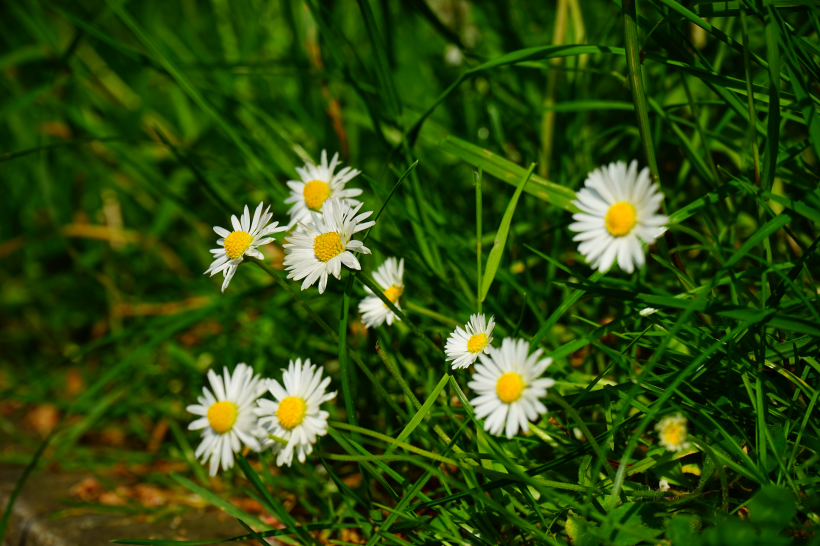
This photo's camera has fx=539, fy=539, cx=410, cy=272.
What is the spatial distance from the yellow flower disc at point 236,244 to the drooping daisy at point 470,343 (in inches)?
14.6

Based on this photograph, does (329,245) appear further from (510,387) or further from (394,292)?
(510,387)

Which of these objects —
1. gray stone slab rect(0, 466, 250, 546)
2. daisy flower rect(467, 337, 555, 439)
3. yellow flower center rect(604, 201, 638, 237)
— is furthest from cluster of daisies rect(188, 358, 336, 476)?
yellow flower center rect(604, 201, 638, 237)

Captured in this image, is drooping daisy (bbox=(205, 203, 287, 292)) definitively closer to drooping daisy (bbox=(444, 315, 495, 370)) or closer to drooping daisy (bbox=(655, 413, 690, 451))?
drooping daisy (bbox=(444, 315, 495, 370))

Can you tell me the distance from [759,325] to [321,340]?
3.22 ft

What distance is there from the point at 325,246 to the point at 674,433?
0.63m

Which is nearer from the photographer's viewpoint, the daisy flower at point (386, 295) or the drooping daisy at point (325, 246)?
the drooping daisy at point (325, 246)

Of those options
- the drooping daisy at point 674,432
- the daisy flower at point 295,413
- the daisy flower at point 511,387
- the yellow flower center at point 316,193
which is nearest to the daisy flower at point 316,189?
the yellow flower center at point 316,193

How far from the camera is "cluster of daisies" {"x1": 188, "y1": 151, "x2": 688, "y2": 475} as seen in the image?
27.7 inches

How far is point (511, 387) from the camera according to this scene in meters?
0.72

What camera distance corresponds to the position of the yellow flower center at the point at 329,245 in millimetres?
850

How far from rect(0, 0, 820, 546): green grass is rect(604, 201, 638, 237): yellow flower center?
146 mm

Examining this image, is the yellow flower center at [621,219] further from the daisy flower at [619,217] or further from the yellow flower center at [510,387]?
the yellow flower center at [510,387]

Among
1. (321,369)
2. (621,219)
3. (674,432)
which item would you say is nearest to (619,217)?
(621,219)

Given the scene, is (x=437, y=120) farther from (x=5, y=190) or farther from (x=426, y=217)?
(x=5, y=190)
